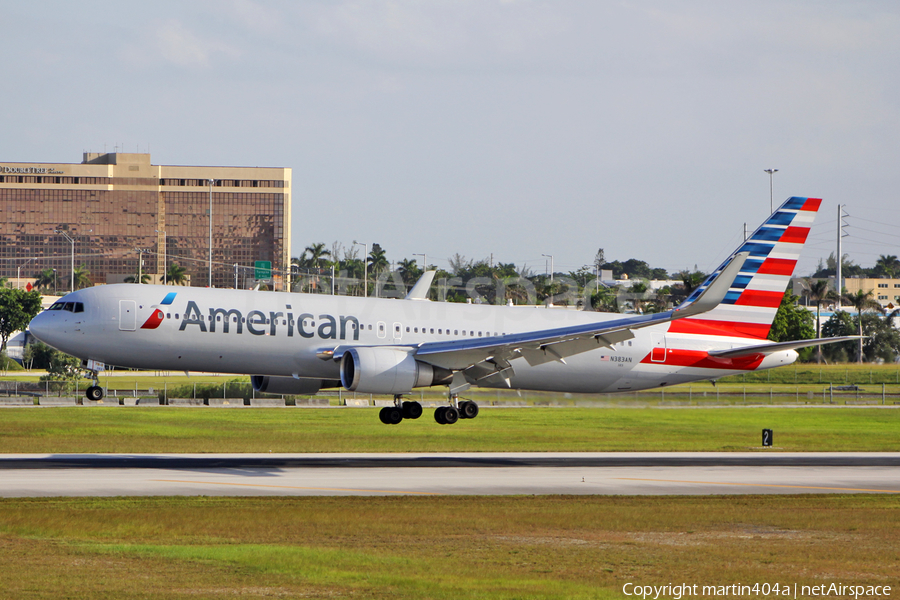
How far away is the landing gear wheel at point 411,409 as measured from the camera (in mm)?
45253

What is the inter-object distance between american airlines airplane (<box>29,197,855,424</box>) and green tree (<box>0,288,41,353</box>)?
369ft

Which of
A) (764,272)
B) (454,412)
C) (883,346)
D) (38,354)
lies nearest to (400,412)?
(454,412)

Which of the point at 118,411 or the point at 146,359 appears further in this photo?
the point at 118,411

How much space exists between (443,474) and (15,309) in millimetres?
119762

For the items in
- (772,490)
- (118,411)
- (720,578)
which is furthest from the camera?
(118,411)

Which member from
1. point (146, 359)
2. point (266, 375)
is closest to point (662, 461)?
point (266, 375)

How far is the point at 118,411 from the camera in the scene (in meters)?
71.3

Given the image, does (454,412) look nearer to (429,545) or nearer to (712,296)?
(712,296)

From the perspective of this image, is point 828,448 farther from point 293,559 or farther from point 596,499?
point 293,559

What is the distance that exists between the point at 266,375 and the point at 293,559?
20.3 meters

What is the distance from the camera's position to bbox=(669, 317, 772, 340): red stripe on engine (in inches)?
1970

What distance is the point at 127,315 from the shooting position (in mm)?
41594

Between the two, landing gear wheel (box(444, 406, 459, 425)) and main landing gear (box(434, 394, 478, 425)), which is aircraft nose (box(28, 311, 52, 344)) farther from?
landing gear wheel (box(444, 406, 459, 425))

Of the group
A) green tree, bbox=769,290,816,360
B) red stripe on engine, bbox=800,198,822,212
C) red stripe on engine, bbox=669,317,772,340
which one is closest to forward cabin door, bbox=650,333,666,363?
red stripe on engine, bbox=669,317,772,340
